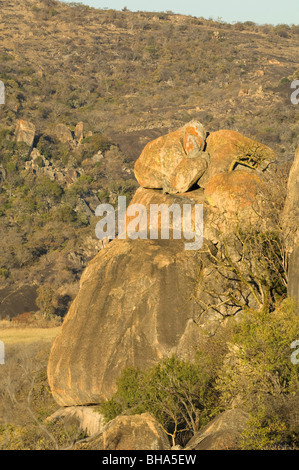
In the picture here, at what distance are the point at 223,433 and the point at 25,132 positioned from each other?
72.1 m

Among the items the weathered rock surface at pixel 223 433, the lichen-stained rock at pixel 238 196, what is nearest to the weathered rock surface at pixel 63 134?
the lichen-stained rock at pixel 238 196

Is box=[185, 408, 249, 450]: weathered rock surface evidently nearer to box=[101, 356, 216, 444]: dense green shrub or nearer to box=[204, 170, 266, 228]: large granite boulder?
box=[101, 356, 216, 444]: dense green shrub

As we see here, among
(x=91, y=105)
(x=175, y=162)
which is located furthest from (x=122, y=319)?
(x=91, y=105)

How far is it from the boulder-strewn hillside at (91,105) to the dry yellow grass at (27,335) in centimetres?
534

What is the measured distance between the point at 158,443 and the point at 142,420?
0.69 meters

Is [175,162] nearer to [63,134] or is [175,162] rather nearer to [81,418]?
[81,418]

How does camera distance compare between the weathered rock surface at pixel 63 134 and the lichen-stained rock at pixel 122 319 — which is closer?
the lichen-stained rock at pixel 122 319

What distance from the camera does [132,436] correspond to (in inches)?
527

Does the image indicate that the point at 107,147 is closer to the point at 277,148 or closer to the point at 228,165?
the point at 277,148

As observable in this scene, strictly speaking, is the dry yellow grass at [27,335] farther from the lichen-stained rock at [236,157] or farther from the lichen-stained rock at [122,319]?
the lichen-stained rock at [122,319]

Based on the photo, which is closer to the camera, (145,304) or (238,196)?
(145,304)

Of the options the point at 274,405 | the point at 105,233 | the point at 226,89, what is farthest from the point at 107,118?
the point at 274,405

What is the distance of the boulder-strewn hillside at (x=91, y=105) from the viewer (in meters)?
66.8

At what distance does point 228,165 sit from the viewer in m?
24.1
